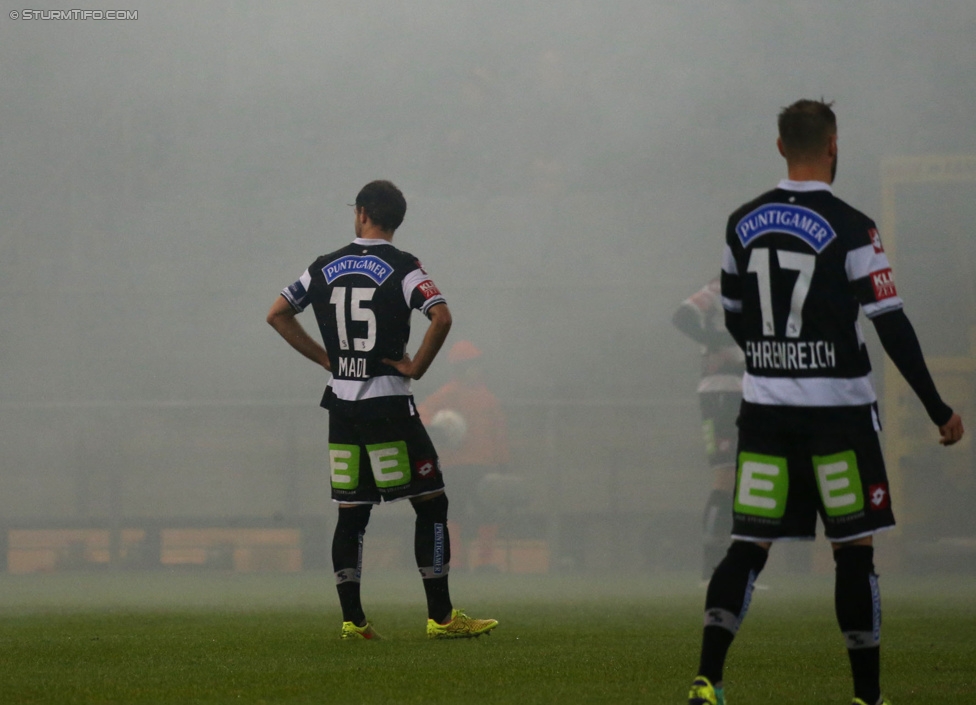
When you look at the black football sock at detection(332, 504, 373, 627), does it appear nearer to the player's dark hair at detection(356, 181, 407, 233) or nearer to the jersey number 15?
the jersey number 15

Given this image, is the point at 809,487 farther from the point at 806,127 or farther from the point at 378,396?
the point at 378,396

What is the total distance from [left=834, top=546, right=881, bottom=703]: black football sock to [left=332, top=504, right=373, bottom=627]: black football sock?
6.26ft

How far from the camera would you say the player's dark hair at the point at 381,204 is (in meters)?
4.39

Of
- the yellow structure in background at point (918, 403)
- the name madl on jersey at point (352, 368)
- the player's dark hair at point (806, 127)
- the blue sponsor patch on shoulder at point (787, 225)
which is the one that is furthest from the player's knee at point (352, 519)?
the yellow structure in background at point (918, 403)

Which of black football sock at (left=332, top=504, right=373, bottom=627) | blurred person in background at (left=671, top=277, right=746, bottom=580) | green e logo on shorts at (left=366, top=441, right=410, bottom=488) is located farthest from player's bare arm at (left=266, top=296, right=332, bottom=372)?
blurred person in background at (left=671, top=277, right=746, bottom=580)

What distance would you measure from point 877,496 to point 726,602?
14.5 inches

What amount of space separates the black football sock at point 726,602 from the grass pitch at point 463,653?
1.00 feet

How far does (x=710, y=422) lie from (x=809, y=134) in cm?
472

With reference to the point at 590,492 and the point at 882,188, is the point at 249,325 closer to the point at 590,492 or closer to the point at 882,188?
the point at 590,492

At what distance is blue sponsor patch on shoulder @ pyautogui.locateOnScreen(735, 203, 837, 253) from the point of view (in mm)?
2846

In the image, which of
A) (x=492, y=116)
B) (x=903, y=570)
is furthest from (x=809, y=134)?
(x=492, y=116)

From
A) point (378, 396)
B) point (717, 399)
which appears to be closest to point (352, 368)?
point (378, 396)

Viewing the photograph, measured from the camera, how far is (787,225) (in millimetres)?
2875

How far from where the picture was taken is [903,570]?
32.9 ft
